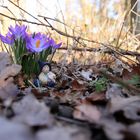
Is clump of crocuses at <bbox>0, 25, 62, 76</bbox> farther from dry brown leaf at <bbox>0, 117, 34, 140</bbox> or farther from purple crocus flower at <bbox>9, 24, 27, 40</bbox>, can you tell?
dry brown leaf at <bbox>0, 117, 34, 140</bbox>

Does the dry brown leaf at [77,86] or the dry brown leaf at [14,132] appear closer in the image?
the dry brown leaf at [14,132]

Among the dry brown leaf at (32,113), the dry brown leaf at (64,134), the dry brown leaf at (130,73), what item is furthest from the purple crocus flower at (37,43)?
the dry brown leaf at (64,134)

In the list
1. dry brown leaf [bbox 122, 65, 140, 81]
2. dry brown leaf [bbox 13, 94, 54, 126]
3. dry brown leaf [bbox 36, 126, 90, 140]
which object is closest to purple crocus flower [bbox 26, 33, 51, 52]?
dry brown leaf [bbox 122, 65, 140, 81]

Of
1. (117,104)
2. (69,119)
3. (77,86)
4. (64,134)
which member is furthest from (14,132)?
(77,86)

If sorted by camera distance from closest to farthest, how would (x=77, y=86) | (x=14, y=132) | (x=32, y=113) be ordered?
1. (x=14, y=132)
2. (x=32, y=113)
3. (x=77, y=86)

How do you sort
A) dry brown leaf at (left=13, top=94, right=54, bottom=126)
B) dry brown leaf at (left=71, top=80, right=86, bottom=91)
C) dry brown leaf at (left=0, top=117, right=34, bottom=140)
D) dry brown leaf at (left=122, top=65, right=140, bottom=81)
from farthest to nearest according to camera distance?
dry brown leaf at (left=122, top=65, right=140, bottom=81) → dry brown leaf at (left=71, top=80, right=86, bottom=91) → dry brown leaf at (left=13, top=94, right=54, bottom=126) → dry brown leaf at (left=0, top=117, right=34, bottom=140)

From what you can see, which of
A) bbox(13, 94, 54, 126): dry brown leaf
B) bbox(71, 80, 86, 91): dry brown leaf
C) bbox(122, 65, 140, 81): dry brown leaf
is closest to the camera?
bbox(13, 94, 54, 126): dry brown leaf

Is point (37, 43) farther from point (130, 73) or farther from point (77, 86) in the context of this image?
point (130, 73)

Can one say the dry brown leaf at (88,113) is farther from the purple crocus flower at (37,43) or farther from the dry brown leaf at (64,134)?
the purple crocus flower at (37,43)

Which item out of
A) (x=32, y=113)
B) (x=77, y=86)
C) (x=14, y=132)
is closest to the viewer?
(x=14, y=132)
